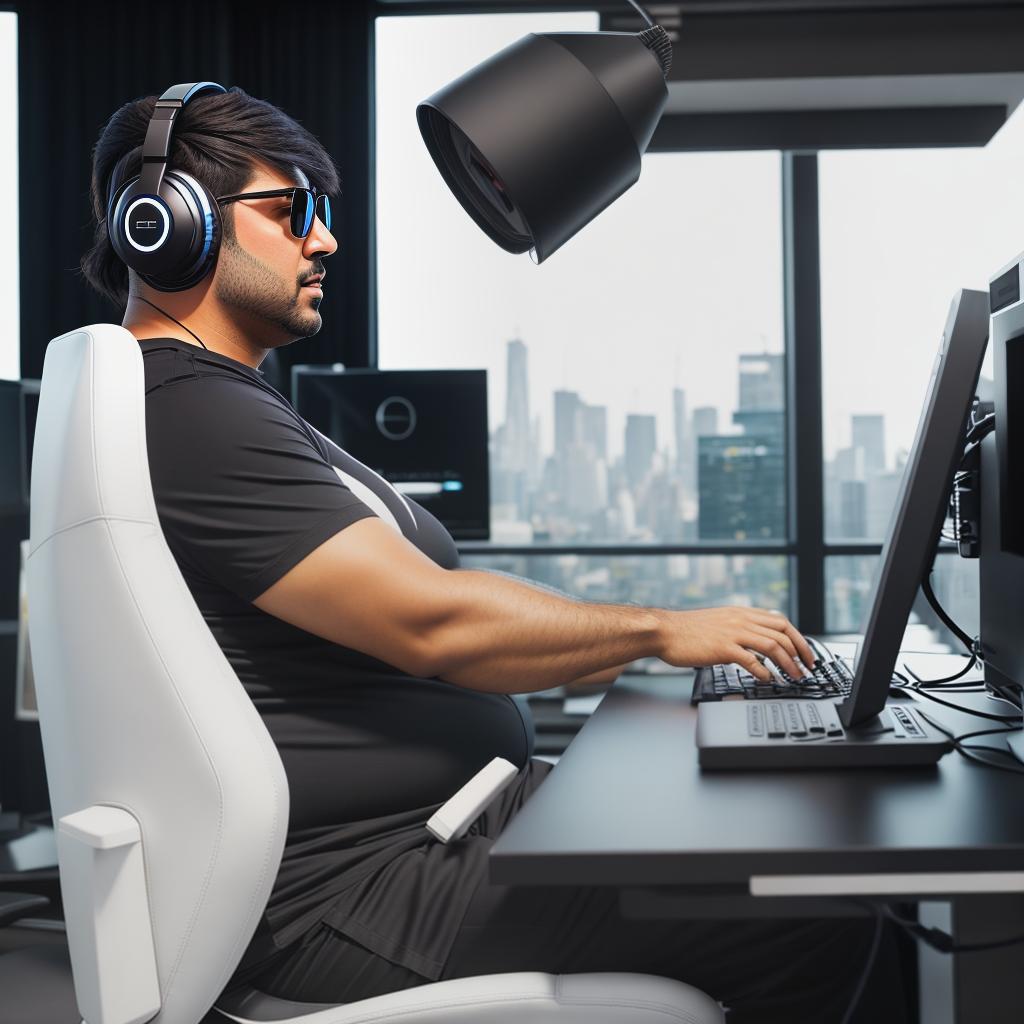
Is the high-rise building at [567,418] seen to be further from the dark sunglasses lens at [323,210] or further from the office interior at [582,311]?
the dark sunglasses lens at [323,210]

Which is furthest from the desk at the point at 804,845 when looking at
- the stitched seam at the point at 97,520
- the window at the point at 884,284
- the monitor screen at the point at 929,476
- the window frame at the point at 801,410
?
the window at the point at 884,284

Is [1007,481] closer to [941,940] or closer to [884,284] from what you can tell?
[941,940]

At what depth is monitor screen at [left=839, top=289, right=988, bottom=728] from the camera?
0.78 metres

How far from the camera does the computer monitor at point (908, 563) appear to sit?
78 cm

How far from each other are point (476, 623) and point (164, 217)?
543mm

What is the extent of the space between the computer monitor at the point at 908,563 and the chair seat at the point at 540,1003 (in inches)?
7.1

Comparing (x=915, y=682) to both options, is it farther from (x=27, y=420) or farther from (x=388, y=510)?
(x=27, y=420)

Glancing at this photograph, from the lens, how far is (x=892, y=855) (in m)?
0.59

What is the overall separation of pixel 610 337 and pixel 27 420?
197cm

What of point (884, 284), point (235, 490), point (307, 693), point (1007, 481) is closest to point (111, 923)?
point (307, 693)

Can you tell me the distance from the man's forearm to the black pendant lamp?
1.21 ft

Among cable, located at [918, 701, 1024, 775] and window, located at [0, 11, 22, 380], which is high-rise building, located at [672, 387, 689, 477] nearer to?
window, located at [0, 11, 22, 380]

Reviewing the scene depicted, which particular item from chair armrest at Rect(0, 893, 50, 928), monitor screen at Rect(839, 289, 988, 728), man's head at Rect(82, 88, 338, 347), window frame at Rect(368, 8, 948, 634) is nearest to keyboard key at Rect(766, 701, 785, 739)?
monitor screen at Rect(839, 289, 988, 728)

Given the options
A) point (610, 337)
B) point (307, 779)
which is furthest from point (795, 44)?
point (610, 337)
